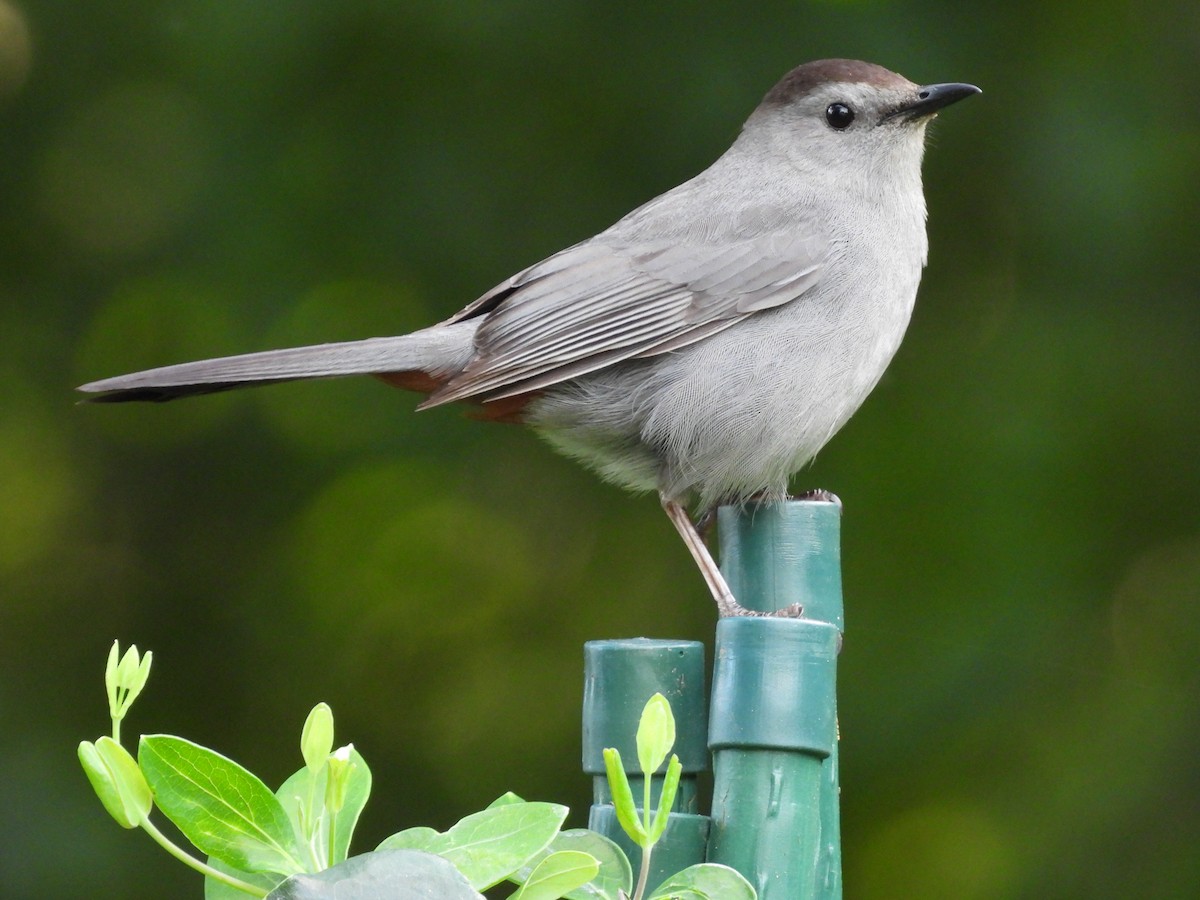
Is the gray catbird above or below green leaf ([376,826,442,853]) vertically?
above

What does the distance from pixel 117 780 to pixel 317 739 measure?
19 centimetres

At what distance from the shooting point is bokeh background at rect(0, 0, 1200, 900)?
4.62m

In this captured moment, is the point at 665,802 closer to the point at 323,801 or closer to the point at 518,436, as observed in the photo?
the point at 323,801

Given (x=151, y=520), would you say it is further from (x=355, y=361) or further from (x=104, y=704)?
(x=355, y=361)

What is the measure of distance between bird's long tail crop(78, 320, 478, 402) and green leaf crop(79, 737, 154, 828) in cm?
149

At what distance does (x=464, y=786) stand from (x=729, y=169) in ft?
7.43

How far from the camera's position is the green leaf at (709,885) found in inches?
57.7

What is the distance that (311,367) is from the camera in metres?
3.08

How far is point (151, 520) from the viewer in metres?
5.10

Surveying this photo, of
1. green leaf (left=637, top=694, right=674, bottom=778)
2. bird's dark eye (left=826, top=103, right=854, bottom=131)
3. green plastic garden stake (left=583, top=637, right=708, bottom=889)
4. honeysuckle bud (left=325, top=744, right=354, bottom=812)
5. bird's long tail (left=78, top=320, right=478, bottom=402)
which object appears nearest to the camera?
honeysuckle bud (left=325, top=744, right=354, bottom=812)

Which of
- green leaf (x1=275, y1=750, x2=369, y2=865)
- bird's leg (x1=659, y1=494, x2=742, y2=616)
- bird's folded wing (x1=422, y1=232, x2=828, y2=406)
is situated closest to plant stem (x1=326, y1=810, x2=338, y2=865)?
green leaf (x1=275, y1=750, x2=369, y2=865)

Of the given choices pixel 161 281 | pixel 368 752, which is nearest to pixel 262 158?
pixel 161 281

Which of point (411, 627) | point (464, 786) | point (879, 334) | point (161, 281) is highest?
point (161, 281)

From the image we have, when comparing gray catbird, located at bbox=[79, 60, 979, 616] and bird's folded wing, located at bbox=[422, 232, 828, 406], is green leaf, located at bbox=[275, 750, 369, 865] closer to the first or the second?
gray catbird, located at bbox=[79, 60, 979, 616]
